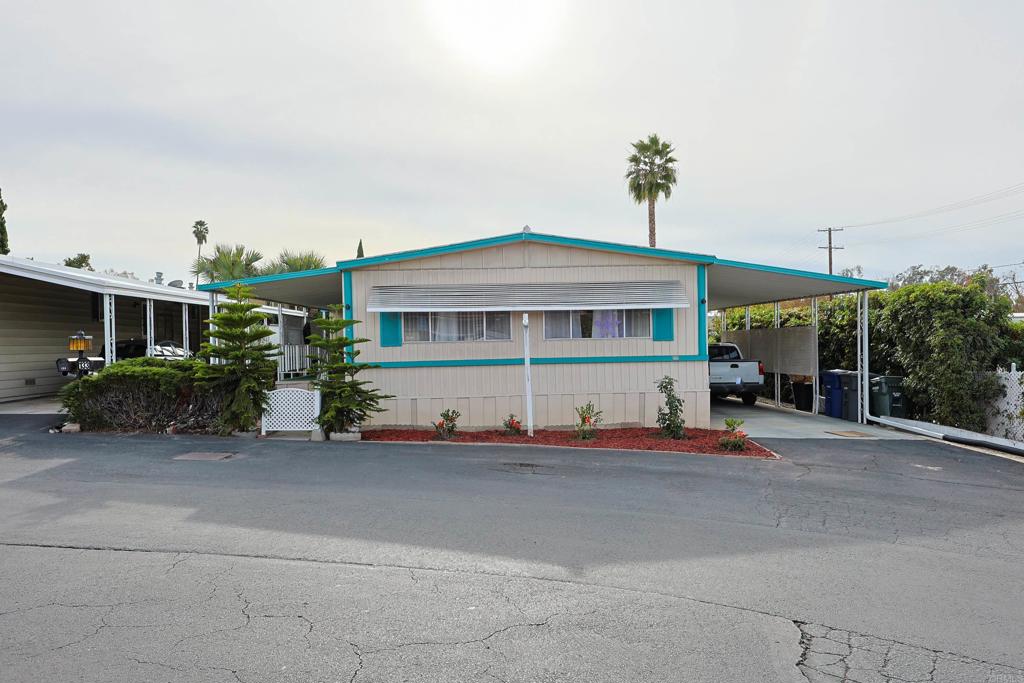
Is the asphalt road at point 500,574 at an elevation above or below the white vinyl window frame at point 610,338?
below

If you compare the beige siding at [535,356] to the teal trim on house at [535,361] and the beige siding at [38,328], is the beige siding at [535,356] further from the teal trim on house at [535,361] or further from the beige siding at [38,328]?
the beige siding at [38,328]

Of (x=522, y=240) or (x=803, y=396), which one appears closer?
(x=522, y=240)

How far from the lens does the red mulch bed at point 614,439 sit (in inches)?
435

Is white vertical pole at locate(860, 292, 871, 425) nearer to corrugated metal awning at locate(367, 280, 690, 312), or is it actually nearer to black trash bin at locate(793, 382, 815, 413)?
black trash bin at locate(793, 382, 815, 413)

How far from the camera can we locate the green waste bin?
14.5 m

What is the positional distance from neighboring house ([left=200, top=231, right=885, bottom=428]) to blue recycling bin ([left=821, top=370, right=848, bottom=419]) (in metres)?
4.73

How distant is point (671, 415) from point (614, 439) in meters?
1.11

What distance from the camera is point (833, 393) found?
1616 cm

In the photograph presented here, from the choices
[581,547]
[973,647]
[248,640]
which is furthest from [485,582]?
[973,647]

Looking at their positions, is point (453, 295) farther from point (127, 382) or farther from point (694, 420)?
point (127, 382)

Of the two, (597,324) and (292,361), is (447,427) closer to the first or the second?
(597,324)

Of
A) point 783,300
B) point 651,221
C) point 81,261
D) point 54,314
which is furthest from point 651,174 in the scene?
point 81,261

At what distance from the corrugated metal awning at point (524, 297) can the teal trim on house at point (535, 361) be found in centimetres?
100

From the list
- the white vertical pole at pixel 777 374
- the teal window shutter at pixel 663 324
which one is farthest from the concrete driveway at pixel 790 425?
the teal window shutter at pixel 663 324
